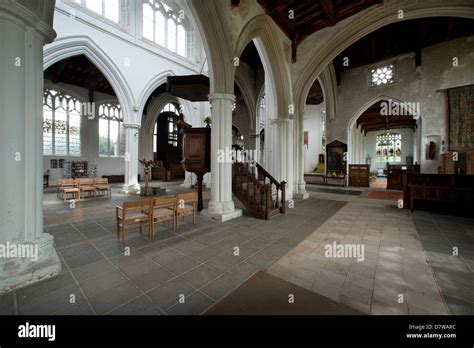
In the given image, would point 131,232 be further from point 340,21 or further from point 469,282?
point 340,21

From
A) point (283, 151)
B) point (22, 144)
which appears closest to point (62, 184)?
point (22, 144)

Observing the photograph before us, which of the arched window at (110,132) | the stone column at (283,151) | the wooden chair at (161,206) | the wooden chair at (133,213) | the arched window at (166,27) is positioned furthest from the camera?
the arched window at (110,132)

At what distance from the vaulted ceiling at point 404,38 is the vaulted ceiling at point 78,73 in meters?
15.2

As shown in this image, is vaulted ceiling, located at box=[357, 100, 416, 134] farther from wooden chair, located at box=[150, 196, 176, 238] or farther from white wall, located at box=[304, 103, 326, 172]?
wooden chair, located at box=[150, 196, 176, 238]

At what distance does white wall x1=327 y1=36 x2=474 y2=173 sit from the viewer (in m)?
10.9

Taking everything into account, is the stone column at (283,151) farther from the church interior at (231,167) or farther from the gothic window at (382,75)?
the gothic window at (382,75)

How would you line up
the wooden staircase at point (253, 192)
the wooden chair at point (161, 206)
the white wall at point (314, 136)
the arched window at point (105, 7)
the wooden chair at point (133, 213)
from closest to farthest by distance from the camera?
the wooden chair at point (133, 213) → the wooden chair at point (161, 206) → the wooden staircase at point (253, 192) → the arched window at point (105, 7) → the white wall at point (314, 136)

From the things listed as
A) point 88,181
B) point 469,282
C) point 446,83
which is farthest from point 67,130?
point 446,83

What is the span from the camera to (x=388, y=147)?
26844 millimetres

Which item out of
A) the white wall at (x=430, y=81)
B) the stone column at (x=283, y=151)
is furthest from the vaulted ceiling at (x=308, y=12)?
the white wall at (x=430, y=81)

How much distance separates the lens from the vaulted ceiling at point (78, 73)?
11.8 m

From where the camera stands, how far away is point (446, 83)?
11.3m

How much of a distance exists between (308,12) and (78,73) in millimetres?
13693
